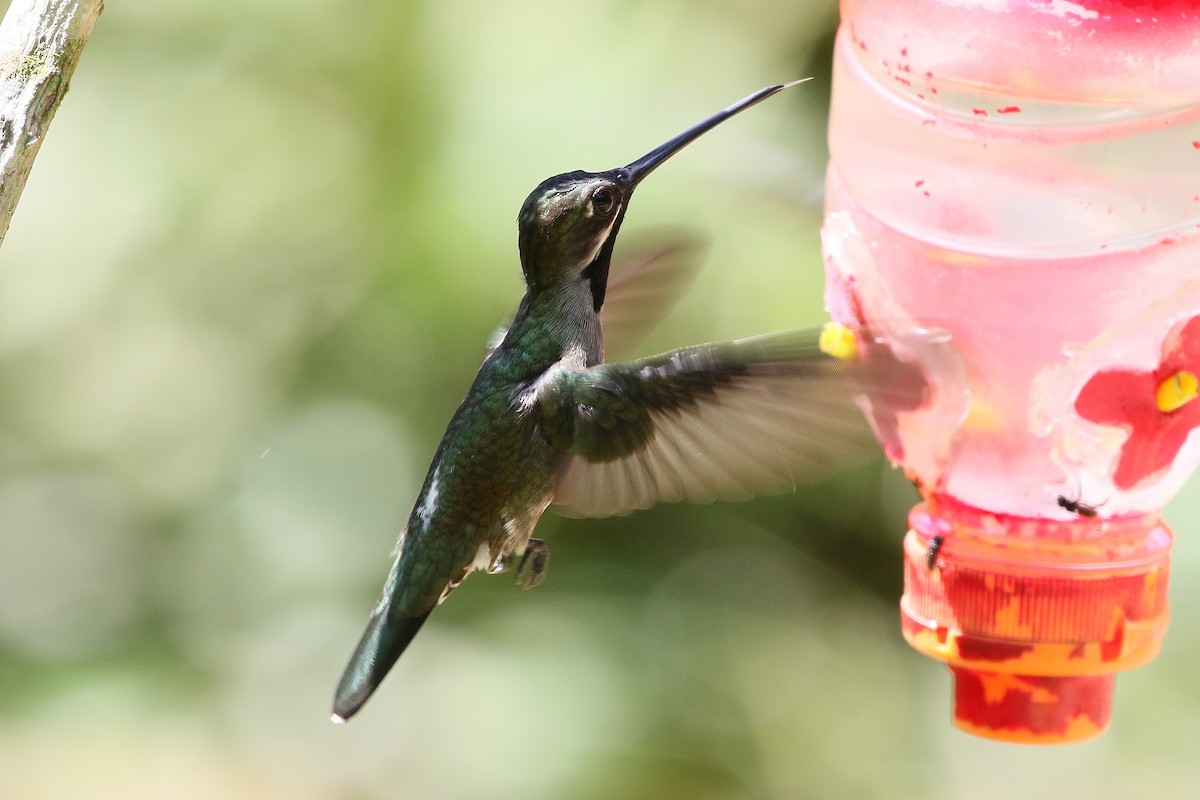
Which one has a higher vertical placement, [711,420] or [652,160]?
[652,160]

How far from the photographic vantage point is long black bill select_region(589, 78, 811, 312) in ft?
5.18

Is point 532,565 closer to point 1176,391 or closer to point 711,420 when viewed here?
point 711,420

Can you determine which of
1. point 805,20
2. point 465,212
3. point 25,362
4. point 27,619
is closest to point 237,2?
point 465,212

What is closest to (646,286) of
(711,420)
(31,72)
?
(711,420)

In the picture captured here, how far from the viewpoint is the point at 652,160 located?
1.63 meters

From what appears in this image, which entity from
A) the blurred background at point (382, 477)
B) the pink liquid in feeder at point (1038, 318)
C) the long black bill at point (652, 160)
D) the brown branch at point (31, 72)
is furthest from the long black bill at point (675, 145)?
the blurred background at point (382, 477)

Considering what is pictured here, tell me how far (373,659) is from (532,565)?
0.23m

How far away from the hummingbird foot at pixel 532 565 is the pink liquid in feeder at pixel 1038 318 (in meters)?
0.47

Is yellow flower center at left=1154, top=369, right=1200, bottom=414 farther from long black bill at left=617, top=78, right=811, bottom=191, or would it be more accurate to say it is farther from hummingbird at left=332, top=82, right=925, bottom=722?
long black bill at left=617, top=78, right=811, bottom=191

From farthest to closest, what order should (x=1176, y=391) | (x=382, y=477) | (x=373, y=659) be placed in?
(x=382, y=477) < (x=373, y=659) < (x=1176, y=391)

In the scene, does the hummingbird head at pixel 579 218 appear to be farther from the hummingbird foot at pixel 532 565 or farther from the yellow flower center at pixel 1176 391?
the yellow flower center at pixel 1176 391

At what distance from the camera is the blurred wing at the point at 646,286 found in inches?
74.2

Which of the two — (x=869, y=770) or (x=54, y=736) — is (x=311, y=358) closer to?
(x=54, y=736)

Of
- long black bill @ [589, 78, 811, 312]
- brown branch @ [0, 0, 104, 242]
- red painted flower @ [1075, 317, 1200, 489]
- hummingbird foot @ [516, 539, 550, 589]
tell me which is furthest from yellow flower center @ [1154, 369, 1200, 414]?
brown branch @ [0, 0, 104, 242]
